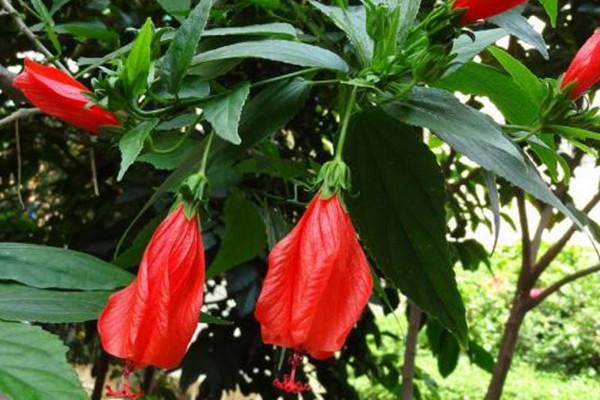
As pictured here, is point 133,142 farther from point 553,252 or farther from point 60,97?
point 553,252

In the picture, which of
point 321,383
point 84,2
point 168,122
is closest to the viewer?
point 168,122

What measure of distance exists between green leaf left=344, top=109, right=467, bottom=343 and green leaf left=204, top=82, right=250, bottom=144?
0.09m

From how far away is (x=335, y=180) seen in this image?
409 mm

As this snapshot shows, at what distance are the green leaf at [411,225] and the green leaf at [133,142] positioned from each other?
0.39ft

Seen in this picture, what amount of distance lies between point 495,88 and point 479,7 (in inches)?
3.6

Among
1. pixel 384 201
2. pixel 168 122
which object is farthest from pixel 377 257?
pixel 168 122

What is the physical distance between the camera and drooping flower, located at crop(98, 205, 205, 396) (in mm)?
372

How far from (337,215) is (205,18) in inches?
4.6

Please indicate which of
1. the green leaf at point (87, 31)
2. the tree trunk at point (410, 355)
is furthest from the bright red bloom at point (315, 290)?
the tree trunk at point (410, 355)

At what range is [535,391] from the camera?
10.5 ft

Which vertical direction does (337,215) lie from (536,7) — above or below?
below

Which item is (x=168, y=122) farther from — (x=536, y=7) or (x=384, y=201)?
(x=536, y=7)

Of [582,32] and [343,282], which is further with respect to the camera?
[582,32]

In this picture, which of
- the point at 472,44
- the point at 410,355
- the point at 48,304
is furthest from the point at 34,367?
the point at 410,355
